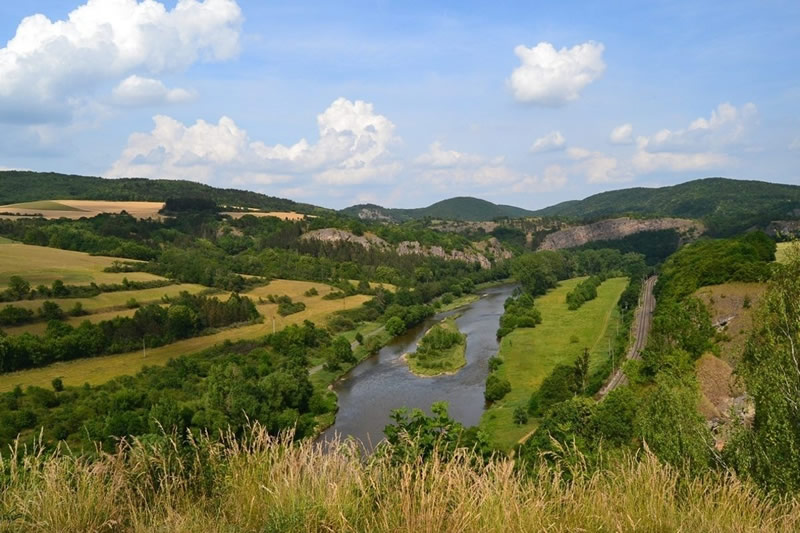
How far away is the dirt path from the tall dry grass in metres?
33.1

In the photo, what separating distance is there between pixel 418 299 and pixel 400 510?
294 feet

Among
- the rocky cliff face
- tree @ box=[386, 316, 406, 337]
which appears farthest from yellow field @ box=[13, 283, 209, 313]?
the rocky cliff face

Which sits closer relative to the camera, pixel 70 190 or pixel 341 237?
pixel 341 237

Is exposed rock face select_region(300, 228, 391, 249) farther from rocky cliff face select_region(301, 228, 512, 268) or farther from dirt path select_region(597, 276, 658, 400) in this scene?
dirt path select_region(597, 276, 658, 400)

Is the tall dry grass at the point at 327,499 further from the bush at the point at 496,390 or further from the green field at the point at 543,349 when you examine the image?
the bush at the point at 496,390

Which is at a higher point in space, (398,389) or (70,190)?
(70,190)

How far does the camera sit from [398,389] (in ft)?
155

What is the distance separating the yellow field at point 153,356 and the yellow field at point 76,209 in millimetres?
69860

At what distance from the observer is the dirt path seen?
137ft

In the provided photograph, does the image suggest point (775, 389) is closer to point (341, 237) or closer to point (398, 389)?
point (398, 389)

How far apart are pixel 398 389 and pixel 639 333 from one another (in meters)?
31.5

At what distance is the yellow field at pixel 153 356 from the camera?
44.2 m

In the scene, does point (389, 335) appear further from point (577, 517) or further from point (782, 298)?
point (577, 517)

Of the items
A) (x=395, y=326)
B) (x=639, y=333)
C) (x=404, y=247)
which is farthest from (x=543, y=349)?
(x=404, y=247)
